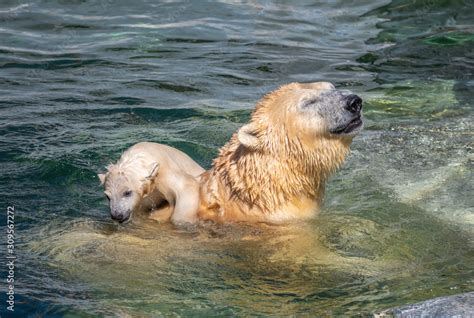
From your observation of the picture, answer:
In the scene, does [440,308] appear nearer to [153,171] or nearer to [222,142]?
[153,171]

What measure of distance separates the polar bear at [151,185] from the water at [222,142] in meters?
0.19

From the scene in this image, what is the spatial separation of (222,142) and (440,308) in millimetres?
4523

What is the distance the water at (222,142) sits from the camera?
20.8ft

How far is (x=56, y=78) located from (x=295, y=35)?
4996mm

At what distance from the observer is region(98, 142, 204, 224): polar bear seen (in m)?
7.09

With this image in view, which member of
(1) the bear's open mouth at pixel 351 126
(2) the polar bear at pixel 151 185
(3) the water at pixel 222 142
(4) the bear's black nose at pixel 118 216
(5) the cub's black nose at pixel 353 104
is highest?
(5) the cub's black nose at pixel 353 104

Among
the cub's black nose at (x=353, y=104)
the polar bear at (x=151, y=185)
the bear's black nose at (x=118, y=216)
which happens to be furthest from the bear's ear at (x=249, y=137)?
the bear's black nose at (x=118, y=216)

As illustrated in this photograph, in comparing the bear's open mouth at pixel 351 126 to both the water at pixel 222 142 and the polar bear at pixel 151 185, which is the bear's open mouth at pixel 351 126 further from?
the polar bear at pixel 151 185

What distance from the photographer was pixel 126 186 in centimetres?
709

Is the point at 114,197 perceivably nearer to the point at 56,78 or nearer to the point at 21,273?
the point at 21,273

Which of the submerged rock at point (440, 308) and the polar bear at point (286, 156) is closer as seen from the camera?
the submerged rock at point (440, 308)

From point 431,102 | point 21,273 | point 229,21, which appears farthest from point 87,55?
point 21,273

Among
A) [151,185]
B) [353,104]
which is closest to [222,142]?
[151,185]

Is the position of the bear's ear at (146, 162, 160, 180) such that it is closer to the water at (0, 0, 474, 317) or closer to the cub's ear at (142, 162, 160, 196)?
the cub's ear at (142, 162, 160, 196)
